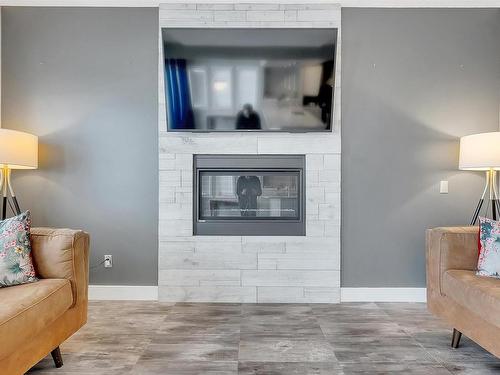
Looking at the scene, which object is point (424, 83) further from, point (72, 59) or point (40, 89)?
point (40, 89)

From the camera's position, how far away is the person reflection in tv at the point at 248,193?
3365mm

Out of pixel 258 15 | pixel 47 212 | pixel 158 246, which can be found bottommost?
pixel 158 246

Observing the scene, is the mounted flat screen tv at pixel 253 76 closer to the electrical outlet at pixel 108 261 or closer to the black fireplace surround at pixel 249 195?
the black fireplace surround at pixel 249 195

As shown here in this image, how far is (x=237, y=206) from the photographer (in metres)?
3.38

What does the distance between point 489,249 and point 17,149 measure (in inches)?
129

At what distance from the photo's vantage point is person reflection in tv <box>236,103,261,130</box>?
323 centimetres

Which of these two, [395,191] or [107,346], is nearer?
[107,346]

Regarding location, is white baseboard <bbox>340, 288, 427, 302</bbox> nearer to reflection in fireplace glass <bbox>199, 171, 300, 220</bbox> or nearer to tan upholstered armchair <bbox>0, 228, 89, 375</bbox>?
reflection in fireplace glass <bbox>199, 171, 300, 220</bbox>

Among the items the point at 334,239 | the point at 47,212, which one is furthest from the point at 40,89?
the point at 334,239

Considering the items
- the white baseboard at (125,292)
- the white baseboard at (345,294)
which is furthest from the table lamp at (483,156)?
the white baseboard at (125,292)

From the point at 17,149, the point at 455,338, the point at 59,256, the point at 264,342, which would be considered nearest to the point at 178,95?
the point at 17,149

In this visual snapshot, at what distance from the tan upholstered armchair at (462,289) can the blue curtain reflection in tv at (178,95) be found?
208 cm

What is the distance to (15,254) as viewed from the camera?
6.64ft

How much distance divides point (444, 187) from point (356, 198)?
76cm
